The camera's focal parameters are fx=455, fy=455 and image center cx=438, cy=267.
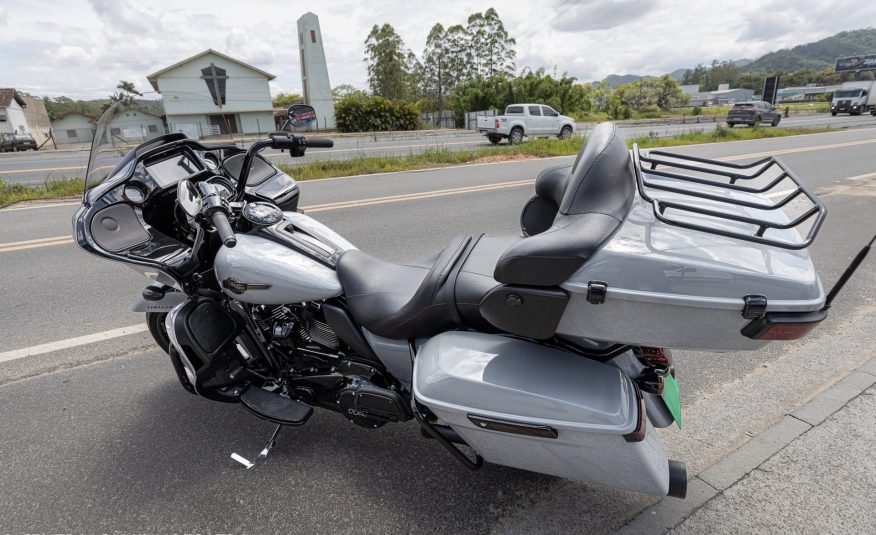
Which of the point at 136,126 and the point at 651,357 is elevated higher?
the point at 136,126

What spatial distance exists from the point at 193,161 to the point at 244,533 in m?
1.81

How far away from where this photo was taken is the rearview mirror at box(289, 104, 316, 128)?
2596 millimetres

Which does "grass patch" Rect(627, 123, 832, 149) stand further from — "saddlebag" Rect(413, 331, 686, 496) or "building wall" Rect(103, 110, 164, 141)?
"saddlebag" Rect(413, 331, 686, 496)

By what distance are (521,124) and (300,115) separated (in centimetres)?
1950

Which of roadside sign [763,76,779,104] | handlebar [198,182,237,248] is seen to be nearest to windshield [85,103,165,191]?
handlebar [198,182,237,248]

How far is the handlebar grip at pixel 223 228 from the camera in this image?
1.75m

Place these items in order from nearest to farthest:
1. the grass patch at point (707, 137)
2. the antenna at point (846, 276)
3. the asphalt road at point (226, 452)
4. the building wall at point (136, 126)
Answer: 1. the antenna at point (846, 276)
2. the asphalt road at point (226, 452)
3. the building wall at point (136, 126)
4. the grass patch at point (707, 137)

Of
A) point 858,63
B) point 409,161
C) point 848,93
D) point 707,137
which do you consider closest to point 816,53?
point 858,63

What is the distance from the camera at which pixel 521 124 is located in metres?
20.7

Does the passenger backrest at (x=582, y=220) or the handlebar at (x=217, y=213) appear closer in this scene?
the passenger backrest at (x=582, y=220)

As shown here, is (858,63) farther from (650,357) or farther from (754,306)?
(754,306)

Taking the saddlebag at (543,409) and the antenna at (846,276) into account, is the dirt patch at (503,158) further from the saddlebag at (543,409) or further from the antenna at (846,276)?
the antenna at (846,276)

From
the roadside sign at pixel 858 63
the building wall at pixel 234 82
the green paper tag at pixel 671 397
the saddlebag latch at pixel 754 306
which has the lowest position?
the green paper tag at pixel 671 397

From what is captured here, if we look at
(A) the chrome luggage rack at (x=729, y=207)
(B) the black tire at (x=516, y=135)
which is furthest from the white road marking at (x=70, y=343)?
(B) the black tire at (x=516, y=135)
